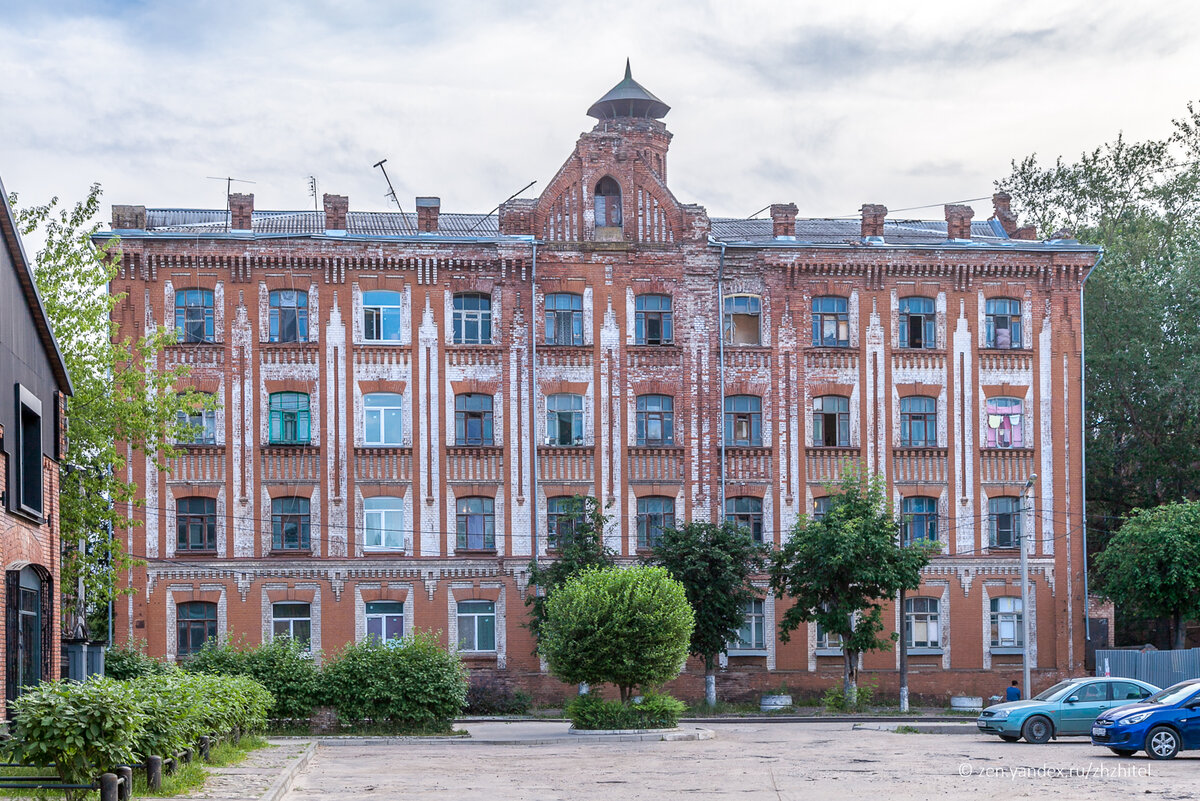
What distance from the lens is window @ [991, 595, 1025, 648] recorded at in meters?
47.4

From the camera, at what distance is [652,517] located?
155ft

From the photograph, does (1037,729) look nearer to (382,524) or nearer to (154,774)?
(154,774)

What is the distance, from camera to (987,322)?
48719mm

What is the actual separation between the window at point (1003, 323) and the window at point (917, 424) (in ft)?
9.18

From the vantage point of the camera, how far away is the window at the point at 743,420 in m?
47.9

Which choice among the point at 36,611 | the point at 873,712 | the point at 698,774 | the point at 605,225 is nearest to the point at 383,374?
the point at 605,225

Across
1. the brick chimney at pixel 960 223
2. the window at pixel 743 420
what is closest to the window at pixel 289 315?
the window at pixel 743 420

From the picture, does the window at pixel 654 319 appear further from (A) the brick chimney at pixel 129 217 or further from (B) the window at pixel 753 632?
(A) the brick chimney at pixel 129 217

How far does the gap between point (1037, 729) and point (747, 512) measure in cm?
1785

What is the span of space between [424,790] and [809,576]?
24833 mm

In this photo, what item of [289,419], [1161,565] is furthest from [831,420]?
[289,419]

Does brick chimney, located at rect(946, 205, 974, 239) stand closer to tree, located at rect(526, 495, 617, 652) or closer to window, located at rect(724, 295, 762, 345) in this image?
window, located at rect(724, 295, 762, 345)

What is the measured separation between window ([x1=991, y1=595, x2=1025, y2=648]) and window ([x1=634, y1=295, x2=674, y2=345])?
13048 mm

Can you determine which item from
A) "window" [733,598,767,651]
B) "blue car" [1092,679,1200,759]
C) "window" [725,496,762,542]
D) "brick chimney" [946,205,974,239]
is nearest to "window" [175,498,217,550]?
"window" [725,496,762,542]
